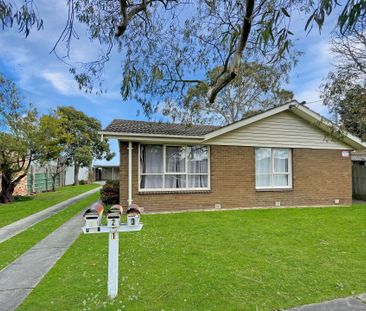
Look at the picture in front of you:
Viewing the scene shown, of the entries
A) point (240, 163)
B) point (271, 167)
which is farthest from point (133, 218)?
point (271, 167)

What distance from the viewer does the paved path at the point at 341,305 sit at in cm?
333

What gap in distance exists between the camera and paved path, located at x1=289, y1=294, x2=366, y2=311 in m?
3.33

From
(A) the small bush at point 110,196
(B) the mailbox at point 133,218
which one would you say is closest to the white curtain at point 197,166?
(A) the small bush at point 110,196

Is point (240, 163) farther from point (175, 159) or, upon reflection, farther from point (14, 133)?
point (14, 133)

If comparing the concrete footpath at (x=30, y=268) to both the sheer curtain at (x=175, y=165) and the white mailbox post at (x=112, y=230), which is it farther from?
the sheer curtain at (x=175, y=165)

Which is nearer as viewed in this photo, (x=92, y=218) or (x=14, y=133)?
(x=92, y=218)

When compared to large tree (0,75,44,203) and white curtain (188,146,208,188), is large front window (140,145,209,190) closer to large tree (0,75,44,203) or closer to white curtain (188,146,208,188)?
white curtain (188,146,208,188)

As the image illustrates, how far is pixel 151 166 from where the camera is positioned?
1098 cm

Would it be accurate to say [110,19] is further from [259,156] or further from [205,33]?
[259,156]

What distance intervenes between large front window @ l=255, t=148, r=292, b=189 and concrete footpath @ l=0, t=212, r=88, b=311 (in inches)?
318

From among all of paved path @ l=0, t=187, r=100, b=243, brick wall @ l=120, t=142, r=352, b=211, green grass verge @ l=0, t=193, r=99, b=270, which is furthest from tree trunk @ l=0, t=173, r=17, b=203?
brick wall @ l=120, t=142, r=352, b=211

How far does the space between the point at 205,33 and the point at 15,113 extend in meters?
14.4

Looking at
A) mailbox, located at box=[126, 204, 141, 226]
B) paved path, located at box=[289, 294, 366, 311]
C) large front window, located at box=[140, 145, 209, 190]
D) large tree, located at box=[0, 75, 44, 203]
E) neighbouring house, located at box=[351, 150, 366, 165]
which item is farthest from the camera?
neighbouring house, located at box=[351, 150, 366, 165]

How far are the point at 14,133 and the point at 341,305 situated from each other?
17657 mm
